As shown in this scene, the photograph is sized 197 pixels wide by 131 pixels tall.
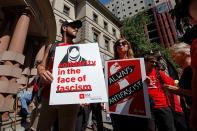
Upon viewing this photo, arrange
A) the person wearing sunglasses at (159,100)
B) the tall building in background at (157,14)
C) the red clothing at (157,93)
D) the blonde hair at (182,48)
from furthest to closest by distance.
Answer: the tall building in background at (157,14) → the red clothing at (157,93) → the person wearing sunglasses at (159,100) → the blonde hair at (182,48)

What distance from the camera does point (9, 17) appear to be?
7133 mm

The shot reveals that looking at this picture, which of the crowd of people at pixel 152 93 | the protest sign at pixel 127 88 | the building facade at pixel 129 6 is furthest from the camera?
the building facade at pixel 129 6

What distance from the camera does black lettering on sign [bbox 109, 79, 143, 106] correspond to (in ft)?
6.21

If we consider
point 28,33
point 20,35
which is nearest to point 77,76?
point 20,35

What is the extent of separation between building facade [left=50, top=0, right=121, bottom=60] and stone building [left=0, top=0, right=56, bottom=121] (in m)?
4.09

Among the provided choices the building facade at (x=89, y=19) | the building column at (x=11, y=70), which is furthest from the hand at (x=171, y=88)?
the building facade at (x=89, y=19)

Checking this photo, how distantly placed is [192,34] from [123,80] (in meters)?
1.15

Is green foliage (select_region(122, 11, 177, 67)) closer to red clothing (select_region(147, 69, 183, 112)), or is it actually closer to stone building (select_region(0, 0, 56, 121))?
stone building (select_region(0, 0, 56, 121))

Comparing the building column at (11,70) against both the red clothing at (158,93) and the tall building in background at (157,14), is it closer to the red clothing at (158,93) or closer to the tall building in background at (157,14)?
the red clothing at (158,93)

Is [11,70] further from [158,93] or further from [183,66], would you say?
[183,66]

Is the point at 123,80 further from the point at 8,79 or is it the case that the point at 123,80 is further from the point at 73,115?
the point at 8,79

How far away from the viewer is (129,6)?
57125 millimetres

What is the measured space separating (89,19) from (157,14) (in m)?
45.6

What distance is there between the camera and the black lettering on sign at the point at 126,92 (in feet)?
6.21
